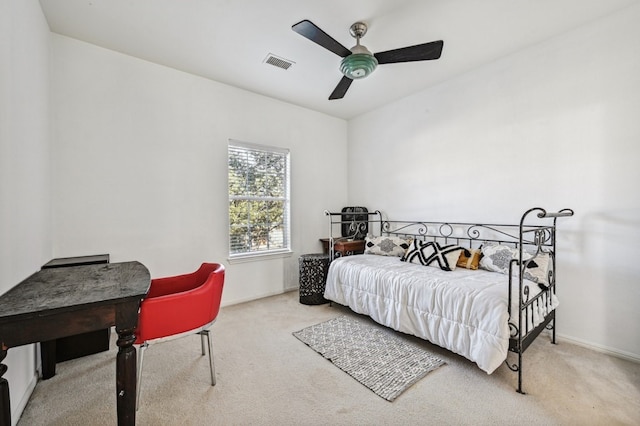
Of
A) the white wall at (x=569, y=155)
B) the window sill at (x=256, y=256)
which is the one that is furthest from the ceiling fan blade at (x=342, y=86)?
the window sill at (x=256, y=256)

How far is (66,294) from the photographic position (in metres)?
1.35

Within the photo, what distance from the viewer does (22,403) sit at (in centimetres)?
164

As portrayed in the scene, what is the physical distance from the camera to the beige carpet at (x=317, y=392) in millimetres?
1563

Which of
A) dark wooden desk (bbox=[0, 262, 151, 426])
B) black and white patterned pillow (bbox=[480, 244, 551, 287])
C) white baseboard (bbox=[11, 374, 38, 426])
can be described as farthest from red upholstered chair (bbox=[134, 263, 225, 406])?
black and white patterned pillow (bbox=[480, 244, 551, 287])

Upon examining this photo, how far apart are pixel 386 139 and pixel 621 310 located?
308 cm

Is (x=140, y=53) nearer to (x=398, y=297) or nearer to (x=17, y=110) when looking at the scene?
(x=17, y=110)

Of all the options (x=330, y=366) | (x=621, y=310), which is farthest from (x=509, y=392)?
(x=621, y=310)

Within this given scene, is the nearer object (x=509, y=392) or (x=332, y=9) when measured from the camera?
(x=509, y=392)

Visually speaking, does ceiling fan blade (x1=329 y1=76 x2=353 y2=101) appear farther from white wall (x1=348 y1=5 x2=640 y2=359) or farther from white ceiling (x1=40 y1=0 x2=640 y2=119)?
white wall (x1=348 y1=5 x2=640 y2=359)

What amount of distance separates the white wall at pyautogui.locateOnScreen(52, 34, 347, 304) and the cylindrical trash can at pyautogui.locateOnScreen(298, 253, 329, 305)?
607 mm

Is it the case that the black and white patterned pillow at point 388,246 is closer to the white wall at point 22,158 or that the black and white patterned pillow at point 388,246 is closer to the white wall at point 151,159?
the white wall at point 151,159

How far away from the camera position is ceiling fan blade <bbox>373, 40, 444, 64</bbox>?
2.11m

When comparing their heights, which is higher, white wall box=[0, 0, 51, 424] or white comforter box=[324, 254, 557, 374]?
white wall box=[0, 0, 51, 424]

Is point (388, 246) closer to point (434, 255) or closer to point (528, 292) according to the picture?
point (434, 255)
